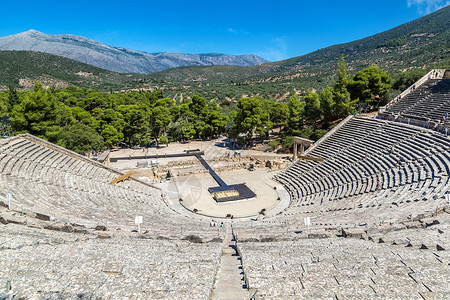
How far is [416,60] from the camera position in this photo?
66.2m

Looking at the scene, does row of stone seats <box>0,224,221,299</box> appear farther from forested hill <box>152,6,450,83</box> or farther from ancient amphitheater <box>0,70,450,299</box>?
forested hill <box>152,6,450,83</box>

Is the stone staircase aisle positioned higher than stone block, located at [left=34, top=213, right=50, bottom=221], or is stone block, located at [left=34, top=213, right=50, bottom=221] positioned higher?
stone block, located at [left=34, top=213, right=50, bottom=221]

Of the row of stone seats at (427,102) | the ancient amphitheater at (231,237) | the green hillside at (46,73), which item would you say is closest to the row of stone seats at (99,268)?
the ancient amphitheater at (231,237)

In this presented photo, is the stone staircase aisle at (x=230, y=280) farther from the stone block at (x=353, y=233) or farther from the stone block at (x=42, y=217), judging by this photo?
the stone block at (x=42, y=217)

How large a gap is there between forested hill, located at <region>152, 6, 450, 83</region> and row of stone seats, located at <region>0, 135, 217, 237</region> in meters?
64.4

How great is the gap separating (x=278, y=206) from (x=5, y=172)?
55.9 ft

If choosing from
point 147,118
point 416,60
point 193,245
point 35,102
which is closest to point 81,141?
point 35,102

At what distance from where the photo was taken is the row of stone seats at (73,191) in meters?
12.6

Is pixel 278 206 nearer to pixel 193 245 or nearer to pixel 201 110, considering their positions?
pixel 193 245

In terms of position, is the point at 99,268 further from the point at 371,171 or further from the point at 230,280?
the point at 371,171

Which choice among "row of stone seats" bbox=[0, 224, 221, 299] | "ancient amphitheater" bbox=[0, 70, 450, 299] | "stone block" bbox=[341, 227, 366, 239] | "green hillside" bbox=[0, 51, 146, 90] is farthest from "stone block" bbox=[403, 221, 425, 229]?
"green hillside" bbox=[0, 51, 146, 90]

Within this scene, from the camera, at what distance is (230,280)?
6.80 metres

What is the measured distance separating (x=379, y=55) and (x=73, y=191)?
352ft

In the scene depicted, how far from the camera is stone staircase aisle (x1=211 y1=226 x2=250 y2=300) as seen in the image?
6105 mm
